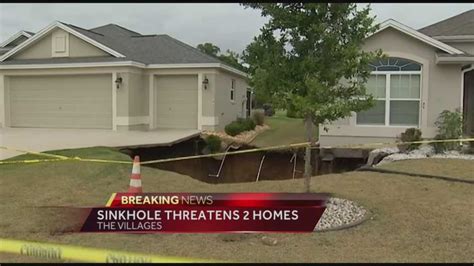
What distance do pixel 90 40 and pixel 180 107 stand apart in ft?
15.6

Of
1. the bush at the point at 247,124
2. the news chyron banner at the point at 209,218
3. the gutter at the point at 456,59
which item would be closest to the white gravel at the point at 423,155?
the gutter at the point at 456,59

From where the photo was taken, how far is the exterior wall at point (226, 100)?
19.7m

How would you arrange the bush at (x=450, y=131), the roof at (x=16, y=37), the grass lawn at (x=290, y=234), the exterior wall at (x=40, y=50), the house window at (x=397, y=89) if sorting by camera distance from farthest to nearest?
the roof at (x=16, y=37), the exterior wall at (x=40, y=50), the house window at (x=397, y=89), the bush at (x=450, y=131), the grass lawn at (x=290, y=234)

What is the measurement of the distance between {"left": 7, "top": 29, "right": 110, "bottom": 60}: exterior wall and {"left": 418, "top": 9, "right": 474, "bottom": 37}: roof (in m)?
13.3

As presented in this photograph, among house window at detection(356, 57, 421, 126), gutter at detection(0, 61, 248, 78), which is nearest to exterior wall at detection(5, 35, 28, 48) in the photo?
gutter at detection(0, 61, 248, 78)

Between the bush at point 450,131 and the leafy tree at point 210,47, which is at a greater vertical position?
the leafy tree at point 210,47

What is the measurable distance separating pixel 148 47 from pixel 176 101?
417 cm

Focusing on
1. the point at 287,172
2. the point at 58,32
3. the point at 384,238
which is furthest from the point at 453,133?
the point at 58,32

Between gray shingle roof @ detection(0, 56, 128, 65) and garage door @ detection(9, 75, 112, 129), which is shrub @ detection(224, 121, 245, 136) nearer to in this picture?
garage door @ detection(9, 75, 112, 129)

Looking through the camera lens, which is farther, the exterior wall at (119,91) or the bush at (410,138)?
the exterior wall at (119,91)

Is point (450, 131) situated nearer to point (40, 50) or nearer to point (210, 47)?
point (40, 50)

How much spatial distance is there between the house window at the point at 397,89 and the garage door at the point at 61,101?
35.7 feet

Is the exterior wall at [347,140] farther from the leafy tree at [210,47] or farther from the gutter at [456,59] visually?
the leafy tree at [210,47]

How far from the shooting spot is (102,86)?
1898 cm
